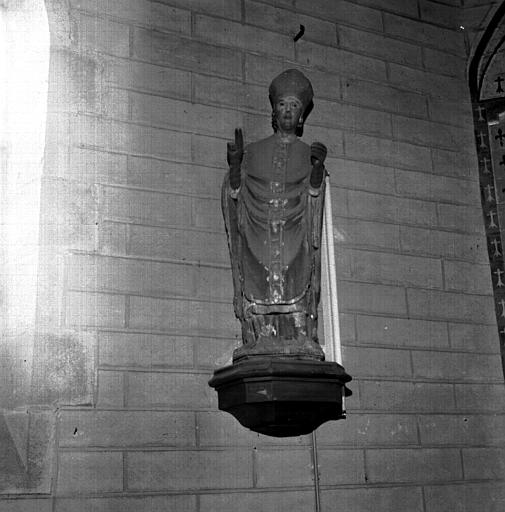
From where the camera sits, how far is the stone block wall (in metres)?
3.95

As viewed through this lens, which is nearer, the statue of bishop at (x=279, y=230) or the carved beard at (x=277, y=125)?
the statue of bishop at (x=279, y=230)

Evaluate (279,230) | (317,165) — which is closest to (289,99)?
(317,165)

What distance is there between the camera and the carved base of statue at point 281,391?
370 cm

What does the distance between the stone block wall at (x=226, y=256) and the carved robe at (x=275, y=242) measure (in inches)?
12.7

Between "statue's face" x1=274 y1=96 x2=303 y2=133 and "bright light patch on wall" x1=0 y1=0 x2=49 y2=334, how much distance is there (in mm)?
1079

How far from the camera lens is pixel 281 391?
370 centimetres

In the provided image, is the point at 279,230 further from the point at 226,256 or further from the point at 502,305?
the point at 502,305

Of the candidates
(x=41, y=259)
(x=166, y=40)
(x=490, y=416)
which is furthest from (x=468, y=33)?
(x=41, y=259)

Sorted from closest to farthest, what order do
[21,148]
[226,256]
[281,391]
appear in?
[281,391] → [21,148] → [226,256]

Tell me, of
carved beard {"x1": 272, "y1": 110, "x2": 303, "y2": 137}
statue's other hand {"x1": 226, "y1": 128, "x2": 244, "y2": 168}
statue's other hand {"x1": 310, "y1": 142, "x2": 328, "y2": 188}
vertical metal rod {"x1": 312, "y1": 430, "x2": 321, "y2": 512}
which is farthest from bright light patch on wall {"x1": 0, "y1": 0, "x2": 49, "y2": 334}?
vertical metal rod {"x1": 312, "y1": 430, "x2": 321, "y2": 512}

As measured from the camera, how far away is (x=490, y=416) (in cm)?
459

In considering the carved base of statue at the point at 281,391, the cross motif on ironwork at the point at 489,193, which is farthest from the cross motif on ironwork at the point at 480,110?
the carved base of statue at the point at 281,391

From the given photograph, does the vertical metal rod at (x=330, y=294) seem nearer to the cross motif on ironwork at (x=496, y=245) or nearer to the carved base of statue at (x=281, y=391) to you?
the carved base of statue at (x=281, y=391)

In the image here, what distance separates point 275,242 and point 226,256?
0.47 metres
